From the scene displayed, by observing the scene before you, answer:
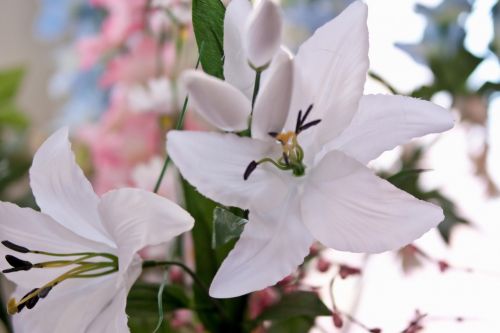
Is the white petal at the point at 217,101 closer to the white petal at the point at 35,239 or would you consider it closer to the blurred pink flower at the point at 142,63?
the white petal at the point at 35,239

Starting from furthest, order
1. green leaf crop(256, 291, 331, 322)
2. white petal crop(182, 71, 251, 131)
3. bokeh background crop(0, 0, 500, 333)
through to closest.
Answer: bokeh background crop(0, 0, 500, 333)
green leaf crop(256, 291, 331, 322)
white petal crop(182, 71, 251, 131)

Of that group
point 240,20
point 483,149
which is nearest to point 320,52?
point 240,20

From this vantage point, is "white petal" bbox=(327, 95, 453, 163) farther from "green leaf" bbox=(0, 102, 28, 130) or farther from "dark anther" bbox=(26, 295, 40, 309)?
"green leaf" bbox=(0, 102, 28, 130)

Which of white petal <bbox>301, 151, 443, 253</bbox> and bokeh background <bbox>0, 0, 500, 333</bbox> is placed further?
bokeh background <bbox>0, 0, 500, 333</bbox>

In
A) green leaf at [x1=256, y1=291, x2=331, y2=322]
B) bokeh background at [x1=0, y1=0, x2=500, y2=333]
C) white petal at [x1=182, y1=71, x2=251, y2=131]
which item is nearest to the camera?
white petal at [x1=182, y1=71, x2=251, y2=131]

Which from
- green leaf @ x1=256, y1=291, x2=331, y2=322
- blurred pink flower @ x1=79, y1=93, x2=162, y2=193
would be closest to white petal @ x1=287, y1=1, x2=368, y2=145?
green leaf @ x1=256, y1=291, x2=331, y2=322

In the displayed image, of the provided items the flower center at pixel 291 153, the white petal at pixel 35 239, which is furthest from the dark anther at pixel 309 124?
the white petal at pixel 35 239

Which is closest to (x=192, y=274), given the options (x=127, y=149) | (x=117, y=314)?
(x=117, y=314)
